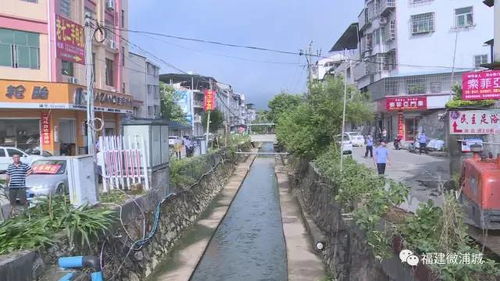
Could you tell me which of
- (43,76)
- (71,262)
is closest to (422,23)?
(43,76)

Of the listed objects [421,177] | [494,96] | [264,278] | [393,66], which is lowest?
[264,278]

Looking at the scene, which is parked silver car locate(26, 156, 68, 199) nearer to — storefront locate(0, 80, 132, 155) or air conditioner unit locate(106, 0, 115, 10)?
storefront locate(0, 80, 132, 155)

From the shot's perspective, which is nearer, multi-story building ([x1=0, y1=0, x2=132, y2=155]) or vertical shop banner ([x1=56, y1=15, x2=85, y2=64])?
multi-story building ([x1=0, y1=0, x2=132, y2=155])

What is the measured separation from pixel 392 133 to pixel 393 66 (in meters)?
6.54

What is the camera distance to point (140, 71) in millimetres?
57219

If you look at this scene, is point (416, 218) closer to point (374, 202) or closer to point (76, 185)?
point (374, 202)

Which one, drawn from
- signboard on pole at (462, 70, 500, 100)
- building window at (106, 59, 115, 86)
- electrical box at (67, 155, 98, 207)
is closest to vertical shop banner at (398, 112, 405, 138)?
building window at (106, 59, 115, 86)

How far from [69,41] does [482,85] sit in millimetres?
21328

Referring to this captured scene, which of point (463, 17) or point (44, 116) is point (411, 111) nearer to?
point (463, 17)

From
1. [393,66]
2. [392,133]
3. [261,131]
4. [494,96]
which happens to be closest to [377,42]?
[393,66]

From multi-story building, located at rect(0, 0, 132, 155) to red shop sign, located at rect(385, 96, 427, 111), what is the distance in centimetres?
2719

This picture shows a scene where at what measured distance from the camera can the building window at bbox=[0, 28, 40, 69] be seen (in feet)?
92.6

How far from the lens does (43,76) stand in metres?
29.7

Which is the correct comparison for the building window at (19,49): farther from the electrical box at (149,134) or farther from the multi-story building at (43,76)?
the electrical box at (149,134)
